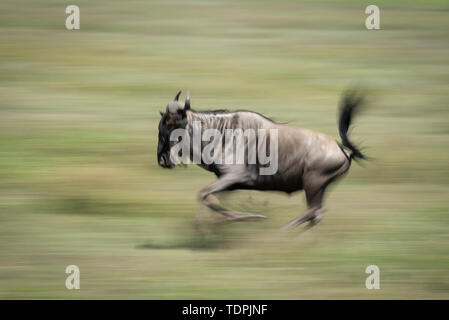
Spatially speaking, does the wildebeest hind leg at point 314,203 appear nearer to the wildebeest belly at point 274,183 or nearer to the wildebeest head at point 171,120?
the wildebeest belly at point 274,183

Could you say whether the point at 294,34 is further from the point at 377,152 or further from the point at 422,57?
the point at 377,152

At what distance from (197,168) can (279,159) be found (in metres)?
2.90

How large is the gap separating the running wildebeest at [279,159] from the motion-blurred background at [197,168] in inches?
25.2

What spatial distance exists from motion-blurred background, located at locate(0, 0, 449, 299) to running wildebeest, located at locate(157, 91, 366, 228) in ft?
2.10

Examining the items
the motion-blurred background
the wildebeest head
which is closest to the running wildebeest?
the wildebeest head

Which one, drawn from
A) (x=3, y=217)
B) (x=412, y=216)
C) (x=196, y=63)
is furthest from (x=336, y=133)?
(x=3, y=217)

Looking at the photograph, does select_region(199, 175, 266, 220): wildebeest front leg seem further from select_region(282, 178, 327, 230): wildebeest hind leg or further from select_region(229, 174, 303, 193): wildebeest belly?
select_region(282, 178, 327, 230): wildebeest hind leg

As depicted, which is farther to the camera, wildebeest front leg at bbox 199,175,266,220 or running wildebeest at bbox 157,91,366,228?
running wildebeest at bbox 157,91,366,228

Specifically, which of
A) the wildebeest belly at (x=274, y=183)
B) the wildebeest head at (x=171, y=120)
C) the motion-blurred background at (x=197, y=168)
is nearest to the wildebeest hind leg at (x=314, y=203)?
the wildebeest belly at (x=274, y=183)

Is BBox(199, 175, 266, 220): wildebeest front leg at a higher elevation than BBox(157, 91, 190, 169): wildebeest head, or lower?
lower

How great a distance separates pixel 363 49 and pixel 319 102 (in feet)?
10.0

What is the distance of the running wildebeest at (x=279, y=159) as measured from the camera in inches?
315

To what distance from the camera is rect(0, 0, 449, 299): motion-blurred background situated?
26.5ft

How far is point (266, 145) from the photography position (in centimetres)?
806
